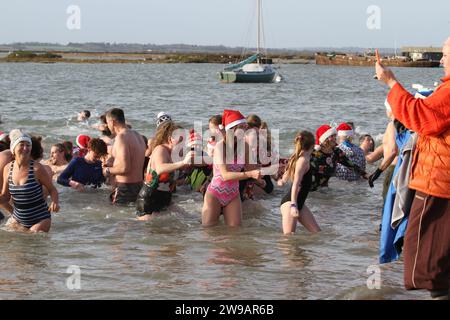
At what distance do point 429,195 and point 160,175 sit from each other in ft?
14.9

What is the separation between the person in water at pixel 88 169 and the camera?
10.9 metres

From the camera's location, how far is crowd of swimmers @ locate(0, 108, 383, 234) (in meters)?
7.99

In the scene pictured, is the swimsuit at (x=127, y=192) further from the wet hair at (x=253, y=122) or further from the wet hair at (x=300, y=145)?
the wet hair at (x=300, y=145)

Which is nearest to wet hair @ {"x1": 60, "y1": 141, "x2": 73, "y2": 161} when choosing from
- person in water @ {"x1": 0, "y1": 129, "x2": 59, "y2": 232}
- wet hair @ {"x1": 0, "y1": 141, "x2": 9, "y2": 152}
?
wet hair @ {"x1": 0, "y1": 141, "x2": 9, "y2": 152}

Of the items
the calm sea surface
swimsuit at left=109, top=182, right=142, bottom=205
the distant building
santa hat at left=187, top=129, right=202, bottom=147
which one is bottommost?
the calm sea surface

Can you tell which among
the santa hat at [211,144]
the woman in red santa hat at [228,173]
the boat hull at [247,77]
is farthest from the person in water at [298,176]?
the boat hull at [247,77]

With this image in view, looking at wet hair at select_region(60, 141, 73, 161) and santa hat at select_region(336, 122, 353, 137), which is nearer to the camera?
santa hat at select_region(336, 122, 353, 137)

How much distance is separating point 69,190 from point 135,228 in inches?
132

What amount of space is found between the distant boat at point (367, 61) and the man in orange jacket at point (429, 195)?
11661 centimetres

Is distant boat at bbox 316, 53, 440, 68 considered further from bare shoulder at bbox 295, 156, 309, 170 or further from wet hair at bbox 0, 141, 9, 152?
bare shoulder at bbox 295, 156, 309, 170

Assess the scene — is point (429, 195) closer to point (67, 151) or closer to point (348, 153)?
point (348, 153)

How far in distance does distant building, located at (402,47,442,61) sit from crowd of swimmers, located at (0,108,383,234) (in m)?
125

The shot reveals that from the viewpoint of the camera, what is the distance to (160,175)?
891 centimetres

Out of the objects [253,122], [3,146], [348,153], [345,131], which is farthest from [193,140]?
[345,131]
